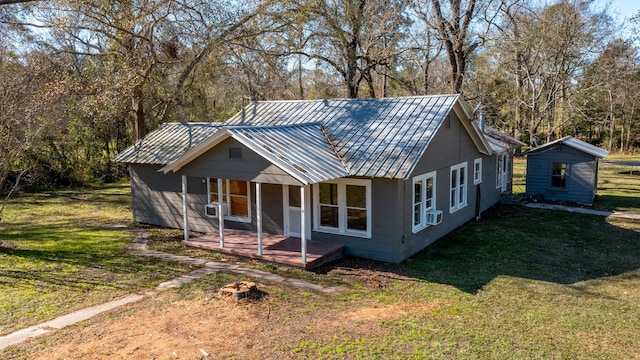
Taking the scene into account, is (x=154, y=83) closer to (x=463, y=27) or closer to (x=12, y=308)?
(x=12, y=308)

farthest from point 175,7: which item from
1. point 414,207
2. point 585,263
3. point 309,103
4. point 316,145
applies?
point 585,263

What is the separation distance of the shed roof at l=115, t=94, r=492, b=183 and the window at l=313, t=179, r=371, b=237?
1.94 ft

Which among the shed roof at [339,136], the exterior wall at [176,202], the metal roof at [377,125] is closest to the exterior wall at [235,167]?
the shed roof at [339,136]

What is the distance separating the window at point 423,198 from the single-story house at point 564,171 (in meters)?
8.95

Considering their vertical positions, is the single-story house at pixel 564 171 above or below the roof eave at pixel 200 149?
below

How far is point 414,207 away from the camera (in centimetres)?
1165

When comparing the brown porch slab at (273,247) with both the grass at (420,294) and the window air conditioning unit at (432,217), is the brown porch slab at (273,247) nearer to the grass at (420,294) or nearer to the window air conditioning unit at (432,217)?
→ the grass at (420,294)

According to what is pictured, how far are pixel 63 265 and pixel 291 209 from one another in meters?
5.75

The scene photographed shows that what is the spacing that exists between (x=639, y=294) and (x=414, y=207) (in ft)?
16.5

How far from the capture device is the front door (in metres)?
12.3

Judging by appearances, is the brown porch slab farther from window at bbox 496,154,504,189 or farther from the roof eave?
window at bbox 496,154,504,189

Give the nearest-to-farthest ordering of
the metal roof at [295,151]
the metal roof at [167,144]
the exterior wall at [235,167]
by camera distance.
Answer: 1. the metal roof at [295,151]
2. the exterior wall at [235,167]
3. the metal roof at [167,144]

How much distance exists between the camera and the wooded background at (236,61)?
54.3 feet

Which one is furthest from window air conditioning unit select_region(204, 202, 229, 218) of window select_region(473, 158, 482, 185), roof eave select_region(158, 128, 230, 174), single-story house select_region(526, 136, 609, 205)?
single-story house select_region(526, 136, 609, 205)
